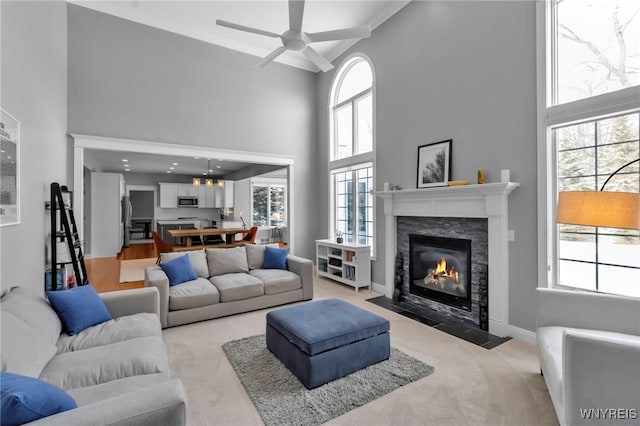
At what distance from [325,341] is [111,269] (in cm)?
625

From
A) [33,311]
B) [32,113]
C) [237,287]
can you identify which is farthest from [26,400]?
[32,113]

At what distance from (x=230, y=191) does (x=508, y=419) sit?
10286 mm

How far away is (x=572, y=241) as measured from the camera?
2928 millimetres

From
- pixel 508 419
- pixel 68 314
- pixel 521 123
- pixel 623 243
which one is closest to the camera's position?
pixel 508 419

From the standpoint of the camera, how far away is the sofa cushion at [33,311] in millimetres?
1955

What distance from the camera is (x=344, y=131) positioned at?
20.1 ft

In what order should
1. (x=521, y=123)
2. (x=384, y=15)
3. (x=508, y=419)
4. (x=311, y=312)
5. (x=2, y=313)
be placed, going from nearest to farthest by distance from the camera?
(x=2, y=313) < (x=508, y=419) < (x=311, y=312) < (x=521, y=123) < (x=384, y=15)

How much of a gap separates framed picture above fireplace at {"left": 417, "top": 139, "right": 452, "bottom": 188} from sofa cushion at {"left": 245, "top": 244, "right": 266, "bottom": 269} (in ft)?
8.41

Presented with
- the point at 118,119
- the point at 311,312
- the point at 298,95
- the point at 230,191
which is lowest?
the point at 311,312

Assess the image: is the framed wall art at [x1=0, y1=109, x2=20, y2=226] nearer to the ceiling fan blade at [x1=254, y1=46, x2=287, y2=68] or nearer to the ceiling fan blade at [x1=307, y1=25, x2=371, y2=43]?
the ceiling fan blade at [x1=254, y1=46, x2=287, y2=68]

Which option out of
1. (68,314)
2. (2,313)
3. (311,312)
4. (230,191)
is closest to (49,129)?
(68,314)

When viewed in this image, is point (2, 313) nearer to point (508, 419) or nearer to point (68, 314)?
point (68, 314)

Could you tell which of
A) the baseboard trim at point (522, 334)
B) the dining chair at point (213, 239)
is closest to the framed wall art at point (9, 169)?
the baseboard trim at point (522, 334)

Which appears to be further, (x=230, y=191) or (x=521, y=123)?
(x=230, y=191)
